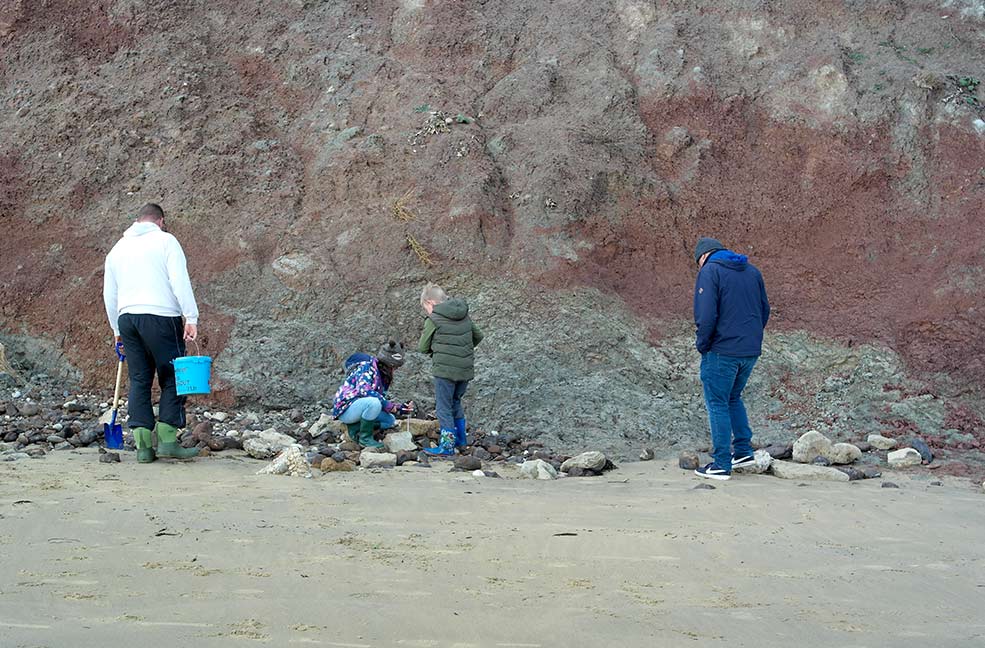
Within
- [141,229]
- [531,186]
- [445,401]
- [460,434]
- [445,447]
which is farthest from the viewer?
[531,186]

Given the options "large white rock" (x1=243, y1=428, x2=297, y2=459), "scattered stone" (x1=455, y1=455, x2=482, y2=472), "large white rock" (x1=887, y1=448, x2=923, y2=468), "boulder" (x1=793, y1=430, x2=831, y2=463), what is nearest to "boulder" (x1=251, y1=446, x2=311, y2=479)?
"large white rock" (x1=243, y1=428, x2=297, y2=459)

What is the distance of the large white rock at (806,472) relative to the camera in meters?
6.77

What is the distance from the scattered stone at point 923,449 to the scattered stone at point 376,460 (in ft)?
12.9

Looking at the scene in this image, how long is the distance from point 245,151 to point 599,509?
7787mm

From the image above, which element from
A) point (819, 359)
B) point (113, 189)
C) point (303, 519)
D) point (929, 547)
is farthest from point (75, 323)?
point (929, 547)

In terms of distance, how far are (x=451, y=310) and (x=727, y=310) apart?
2.20 m

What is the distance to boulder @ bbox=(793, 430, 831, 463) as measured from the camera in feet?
24.0

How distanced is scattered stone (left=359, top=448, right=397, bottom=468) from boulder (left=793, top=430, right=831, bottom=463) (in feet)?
9.84

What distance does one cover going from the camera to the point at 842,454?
730cm

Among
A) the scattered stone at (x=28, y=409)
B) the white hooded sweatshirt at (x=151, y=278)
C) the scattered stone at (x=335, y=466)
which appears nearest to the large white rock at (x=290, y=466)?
the scattered stone at (x=335, y=466)

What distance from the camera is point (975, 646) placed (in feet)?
10.8

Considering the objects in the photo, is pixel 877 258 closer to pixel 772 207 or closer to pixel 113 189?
pixel 772 207

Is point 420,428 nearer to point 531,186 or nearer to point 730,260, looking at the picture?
point 730,260

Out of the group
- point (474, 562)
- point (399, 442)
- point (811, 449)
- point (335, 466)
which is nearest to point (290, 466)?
point (335, 466)
